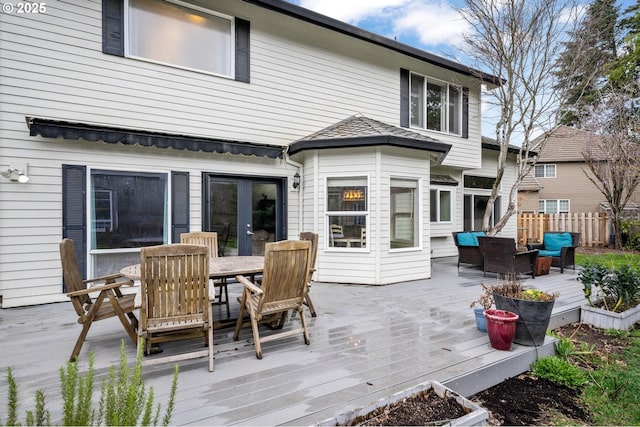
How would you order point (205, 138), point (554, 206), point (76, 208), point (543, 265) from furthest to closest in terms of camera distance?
point (554, 206), point (543, 265), point (205, 138), point (76, 208)

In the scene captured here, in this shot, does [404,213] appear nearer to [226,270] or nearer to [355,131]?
[355,131]

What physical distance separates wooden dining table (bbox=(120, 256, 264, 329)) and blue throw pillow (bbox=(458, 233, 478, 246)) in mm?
5367

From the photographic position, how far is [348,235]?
6.63 m

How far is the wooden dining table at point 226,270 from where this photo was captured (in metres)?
3.50

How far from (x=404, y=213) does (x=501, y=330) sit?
3.83m

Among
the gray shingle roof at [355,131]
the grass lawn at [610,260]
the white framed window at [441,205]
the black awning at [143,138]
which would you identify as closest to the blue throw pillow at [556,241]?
the grass lawn at [610,260]

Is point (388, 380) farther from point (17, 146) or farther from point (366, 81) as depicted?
point (366, 81)

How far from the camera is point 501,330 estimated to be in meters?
3.22

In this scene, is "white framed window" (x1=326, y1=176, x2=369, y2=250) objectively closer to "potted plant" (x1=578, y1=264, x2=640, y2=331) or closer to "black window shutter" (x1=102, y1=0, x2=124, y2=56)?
"potted plant" (x1=578, y1=264, x2=640, y2=331)

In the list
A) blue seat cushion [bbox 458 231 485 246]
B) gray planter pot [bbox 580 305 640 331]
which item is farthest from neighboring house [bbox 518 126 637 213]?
gray planter pot [bbox 580 305 640 331]

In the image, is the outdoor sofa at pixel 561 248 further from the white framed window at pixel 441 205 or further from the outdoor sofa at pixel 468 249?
the white framed window at pixel 441 205

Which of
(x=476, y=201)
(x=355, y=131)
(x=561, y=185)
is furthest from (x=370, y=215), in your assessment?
(x=561, y=185)

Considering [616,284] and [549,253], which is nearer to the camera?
[616,284]

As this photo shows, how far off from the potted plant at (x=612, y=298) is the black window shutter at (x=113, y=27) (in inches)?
310
